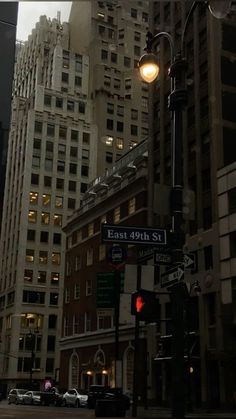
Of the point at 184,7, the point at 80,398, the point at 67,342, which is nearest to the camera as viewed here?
the point at 80,398

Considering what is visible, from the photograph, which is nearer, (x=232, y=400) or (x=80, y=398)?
(x=232, y=400)

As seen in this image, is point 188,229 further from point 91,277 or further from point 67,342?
point 67,342

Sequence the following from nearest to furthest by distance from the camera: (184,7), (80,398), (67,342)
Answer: (80,398), (184,7), (67,342)

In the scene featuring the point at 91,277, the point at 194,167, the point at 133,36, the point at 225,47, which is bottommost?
the point at 91,277

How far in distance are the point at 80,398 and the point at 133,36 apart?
92637 mm

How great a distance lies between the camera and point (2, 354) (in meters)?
98.4

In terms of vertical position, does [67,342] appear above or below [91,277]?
below

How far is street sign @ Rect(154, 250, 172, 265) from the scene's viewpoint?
11.3m

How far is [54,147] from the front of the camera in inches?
4247

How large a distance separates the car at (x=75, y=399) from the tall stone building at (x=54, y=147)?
39.6 metres

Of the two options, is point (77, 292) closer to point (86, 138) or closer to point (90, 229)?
point (90, 229)

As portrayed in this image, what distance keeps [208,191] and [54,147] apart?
64.1m

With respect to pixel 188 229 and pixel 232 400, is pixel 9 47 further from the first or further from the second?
pixel 188 229

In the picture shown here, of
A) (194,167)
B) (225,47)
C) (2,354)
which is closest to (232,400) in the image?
(194,167)
